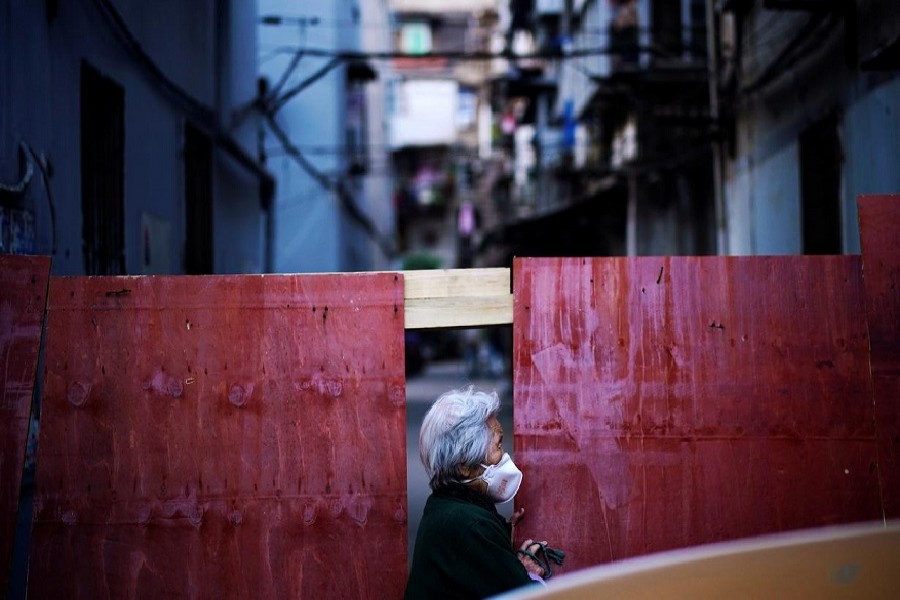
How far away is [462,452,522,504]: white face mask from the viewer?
12.7 ft

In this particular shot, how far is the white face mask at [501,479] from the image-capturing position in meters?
3.87

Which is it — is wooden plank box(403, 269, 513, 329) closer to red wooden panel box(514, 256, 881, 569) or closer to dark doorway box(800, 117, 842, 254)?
red wooden panel box(514, 256, 881, 569)

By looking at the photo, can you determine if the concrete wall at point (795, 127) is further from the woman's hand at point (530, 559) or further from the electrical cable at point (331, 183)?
the electrical cable at point (331, 183)

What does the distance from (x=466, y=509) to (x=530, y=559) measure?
0.66 meters

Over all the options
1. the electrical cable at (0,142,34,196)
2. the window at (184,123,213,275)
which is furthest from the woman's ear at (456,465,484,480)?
the window at (184,123,213,275)

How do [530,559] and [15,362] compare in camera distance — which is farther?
[15,362]

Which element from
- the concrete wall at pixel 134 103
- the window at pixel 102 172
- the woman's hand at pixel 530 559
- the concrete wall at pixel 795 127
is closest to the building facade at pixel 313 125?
the concrete wall at pixel 134 103

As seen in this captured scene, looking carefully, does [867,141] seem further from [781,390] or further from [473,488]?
[473,488]

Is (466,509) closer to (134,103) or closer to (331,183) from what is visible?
(134,103)

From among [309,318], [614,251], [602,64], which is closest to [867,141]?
[309,318]

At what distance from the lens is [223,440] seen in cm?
443

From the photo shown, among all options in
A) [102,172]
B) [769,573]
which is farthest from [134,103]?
[769,573]

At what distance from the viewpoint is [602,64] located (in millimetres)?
21344

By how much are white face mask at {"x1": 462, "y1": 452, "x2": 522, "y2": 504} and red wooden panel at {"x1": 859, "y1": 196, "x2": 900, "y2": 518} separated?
1.65 meters
